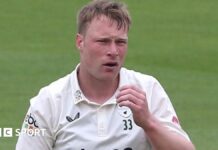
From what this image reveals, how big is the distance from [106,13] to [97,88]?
18.1 inches

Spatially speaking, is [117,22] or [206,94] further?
[206,94]

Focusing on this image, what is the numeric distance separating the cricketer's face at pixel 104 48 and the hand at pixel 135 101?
22cm

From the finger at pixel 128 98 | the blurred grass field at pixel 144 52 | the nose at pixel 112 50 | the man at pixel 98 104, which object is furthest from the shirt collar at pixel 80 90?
the blurred grass field at pixel 144 52

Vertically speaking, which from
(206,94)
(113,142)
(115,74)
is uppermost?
(115,74)

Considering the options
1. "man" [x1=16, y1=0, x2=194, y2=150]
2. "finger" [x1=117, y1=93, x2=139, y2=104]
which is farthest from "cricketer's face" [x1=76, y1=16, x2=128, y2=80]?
"finger" [x1=117, y1=93, x2=139, y2=104]

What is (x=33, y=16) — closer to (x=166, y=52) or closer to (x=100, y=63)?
(x=166, y=52)

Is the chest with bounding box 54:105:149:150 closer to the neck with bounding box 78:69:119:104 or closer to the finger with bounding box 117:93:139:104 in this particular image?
the neck with bounding box 78:69:119:104

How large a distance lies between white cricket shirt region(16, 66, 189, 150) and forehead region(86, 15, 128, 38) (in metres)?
0.33

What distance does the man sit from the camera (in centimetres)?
611

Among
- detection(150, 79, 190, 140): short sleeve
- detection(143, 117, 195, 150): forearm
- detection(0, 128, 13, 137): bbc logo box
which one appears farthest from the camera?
detection(0, 128, 13, 137): bbc logo box

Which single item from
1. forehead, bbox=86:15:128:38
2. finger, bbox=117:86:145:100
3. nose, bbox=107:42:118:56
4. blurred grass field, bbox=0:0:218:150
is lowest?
blurred grass field, bbox=0:0:218:150

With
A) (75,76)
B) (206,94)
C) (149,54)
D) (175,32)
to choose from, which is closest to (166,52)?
(149,54)

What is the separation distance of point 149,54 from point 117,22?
46.9ft

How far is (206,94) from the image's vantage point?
16.8m
